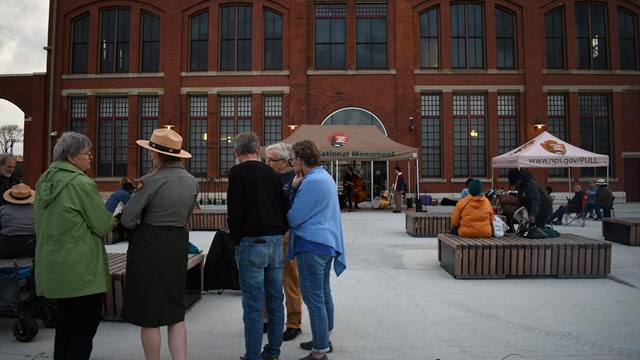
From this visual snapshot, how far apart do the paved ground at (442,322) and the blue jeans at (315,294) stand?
0.38 m

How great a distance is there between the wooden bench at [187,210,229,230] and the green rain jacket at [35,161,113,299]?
31.4 feet

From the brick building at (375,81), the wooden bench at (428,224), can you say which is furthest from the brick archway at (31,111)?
the wooden bench at (428,224)

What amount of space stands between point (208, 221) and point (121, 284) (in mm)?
8033

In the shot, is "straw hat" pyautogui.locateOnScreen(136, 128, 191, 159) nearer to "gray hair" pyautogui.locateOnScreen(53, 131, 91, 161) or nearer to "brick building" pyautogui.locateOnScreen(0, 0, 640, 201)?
"gray hair" pyautogui.locateOnScreen(53, 131, 91, 161)

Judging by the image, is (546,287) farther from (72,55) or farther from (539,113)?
(72,55)

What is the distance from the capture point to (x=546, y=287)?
621cm

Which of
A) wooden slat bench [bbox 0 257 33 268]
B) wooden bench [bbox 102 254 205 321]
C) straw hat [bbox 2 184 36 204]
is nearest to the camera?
wooden slat bench [bbox 0 257 33 268]

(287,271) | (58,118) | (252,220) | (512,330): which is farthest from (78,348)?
(58,118)

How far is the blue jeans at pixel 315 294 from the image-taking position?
3555mm

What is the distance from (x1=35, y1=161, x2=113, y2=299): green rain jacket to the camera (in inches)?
118

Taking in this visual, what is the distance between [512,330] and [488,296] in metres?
1.31

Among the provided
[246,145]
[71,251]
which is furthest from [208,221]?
[71,251]

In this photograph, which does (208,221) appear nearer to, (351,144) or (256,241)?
(351,144)

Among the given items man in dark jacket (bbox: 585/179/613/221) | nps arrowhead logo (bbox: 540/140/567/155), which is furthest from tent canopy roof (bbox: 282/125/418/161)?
man in dark jacket (bbox: 585/179/613/221)
